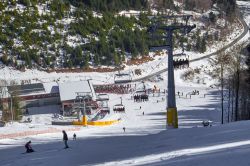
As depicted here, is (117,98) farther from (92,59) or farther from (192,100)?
(92,59)

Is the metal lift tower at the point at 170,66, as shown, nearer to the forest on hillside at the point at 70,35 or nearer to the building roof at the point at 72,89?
the building roof at the point at 72,89

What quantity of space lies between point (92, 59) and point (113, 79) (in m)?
11.8

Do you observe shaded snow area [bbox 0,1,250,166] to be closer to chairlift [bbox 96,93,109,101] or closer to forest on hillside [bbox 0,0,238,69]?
chairlift [bbox 96,93,109,101]

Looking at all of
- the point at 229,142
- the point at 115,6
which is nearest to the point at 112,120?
Answer: the point at 229,142

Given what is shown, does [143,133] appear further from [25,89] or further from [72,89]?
[25,89]

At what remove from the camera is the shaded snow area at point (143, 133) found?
53.5 feet

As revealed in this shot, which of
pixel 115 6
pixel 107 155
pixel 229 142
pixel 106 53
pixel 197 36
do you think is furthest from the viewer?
pixel 115 6

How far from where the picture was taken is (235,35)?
115 m

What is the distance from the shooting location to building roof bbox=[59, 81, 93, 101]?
65644 millimetres

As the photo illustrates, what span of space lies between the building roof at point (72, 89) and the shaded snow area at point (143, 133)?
2.10 meters

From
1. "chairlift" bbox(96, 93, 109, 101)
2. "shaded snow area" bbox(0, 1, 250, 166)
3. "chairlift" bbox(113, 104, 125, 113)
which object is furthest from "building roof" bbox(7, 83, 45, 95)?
"chairlift" bbox(113, 104, 125, 113)

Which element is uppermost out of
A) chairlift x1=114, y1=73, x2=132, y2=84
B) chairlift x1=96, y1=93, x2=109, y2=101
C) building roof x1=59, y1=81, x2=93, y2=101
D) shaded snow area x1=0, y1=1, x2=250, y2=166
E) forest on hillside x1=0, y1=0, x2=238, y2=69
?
forest on hillside x1=0, y1=0, x2=238, y2=69

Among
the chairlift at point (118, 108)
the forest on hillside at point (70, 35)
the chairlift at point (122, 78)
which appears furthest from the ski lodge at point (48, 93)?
the forest on hillside at point (70, 35)

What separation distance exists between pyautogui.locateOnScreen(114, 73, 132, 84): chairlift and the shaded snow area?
1.54 metres
